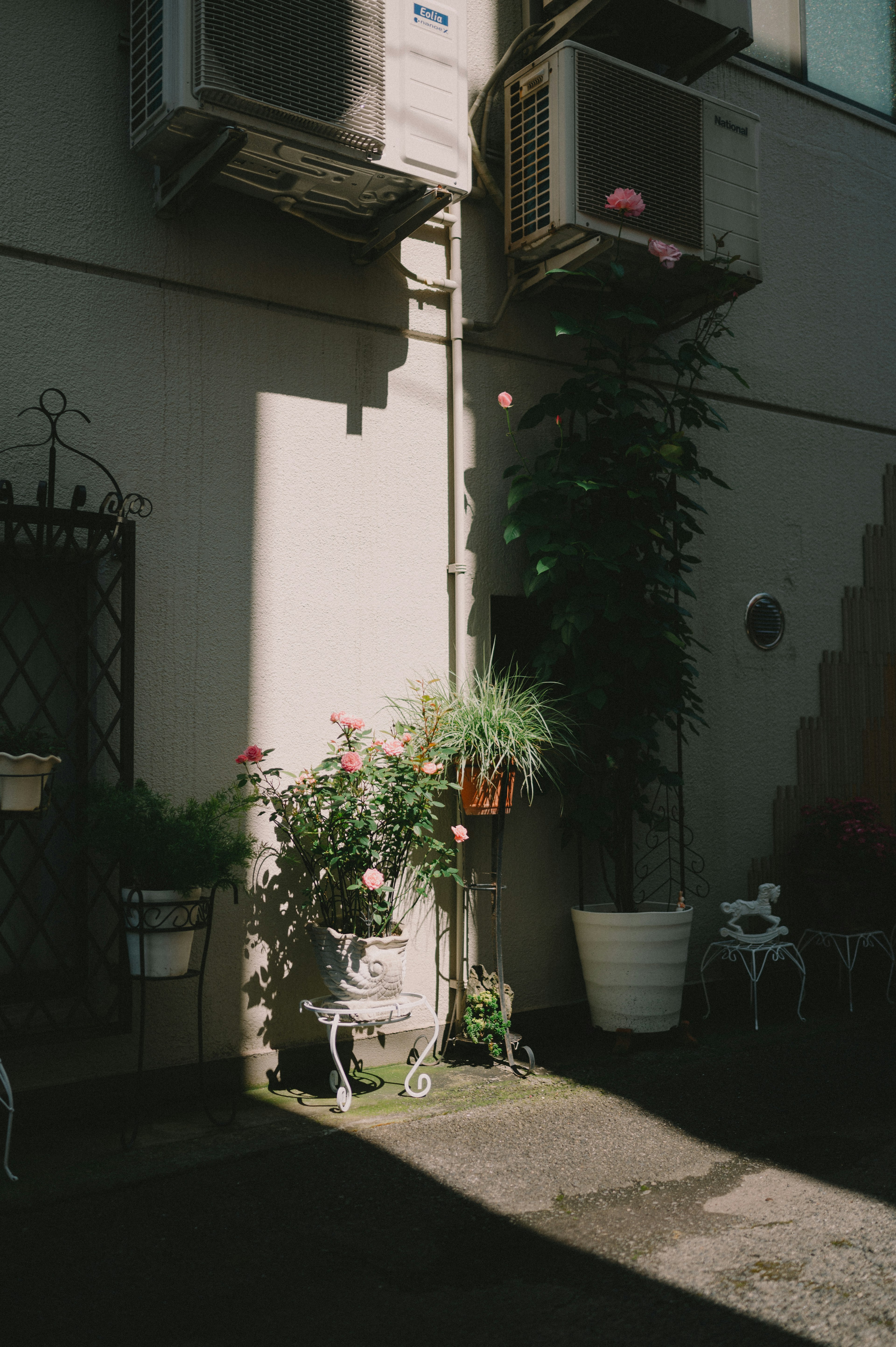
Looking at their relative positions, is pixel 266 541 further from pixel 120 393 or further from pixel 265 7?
pixel 265 7

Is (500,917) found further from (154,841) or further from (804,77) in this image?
(804,77)

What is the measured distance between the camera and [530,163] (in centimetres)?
474

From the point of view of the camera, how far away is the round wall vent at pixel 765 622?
5.67 m

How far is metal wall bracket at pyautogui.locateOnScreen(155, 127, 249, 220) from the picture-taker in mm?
3654

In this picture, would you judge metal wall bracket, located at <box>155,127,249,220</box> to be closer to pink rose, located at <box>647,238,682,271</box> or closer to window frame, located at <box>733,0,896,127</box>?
pink rose, located at <box>647,238,682,271</box>

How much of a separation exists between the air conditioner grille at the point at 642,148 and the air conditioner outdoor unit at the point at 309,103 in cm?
59

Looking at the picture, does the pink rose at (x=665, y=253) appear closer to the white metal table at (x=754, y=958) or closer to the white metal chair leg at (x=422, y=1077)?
the white metal table at (x=754, y=958)

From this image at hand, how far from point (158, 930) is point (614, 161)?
142 inches

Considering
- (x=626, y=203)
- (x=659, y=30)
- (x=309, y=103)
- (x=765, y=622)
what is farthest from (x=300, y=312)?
(x=765, y=622)

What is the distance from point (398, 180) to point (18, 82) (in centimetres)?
133

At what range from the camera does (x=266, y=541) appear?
4203 mm

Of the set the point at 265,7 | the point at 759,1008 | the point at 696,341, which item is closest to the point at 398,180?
the point at 265,7

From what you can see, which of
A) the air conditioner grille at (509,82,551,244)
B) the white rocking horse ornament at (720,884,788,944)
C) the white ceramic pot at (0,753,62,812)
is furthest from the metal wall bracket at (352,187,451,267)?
the white rocking horse ornament at (720,884,788,944)

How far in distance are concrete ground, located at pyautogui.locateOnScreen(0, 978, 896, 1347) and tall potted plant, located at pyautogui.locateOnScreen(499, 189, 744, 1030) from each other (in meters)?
0.52
